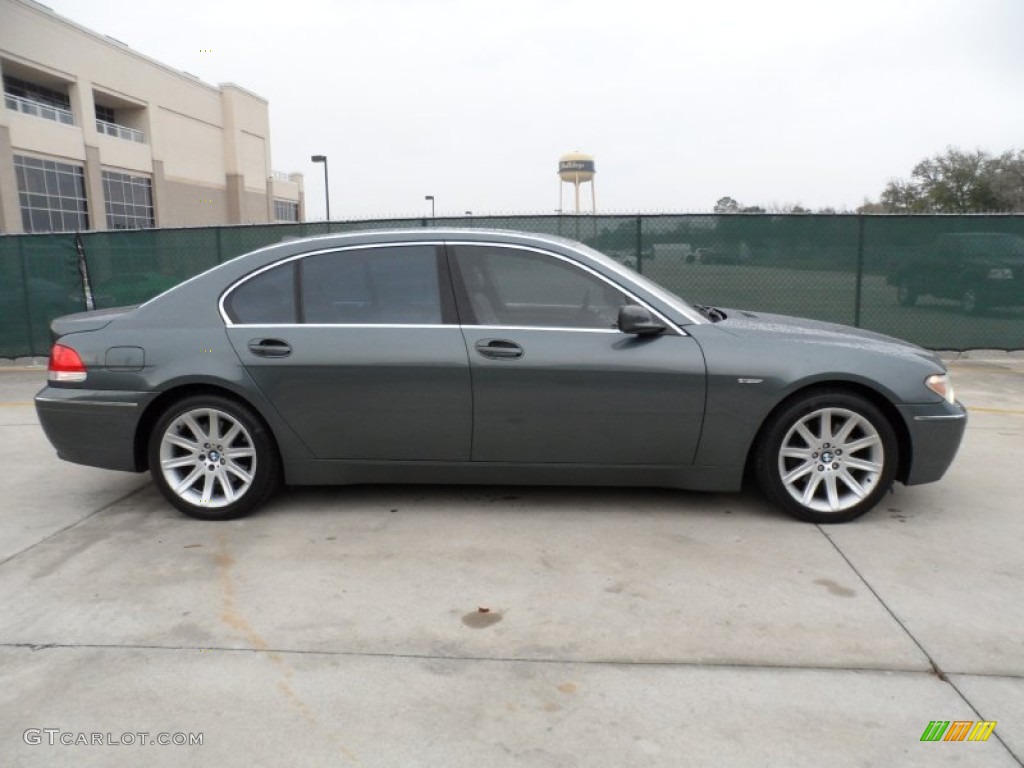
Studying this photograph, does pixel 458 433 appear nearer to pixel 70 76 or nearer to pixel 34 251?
pixel 34 251

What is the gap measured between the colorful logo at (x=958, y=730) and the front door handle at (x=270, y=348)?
346 centimetres

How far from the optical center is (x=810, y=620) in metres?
3.38

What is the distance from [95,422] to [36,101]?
4439 centimetres

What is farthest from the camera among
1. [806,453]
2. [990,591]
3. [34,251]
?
[34,251]

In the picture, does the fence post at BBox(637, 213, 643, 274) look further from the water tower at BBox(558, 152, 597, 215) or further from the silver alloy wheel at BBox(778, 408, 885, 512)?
the water tower at BBox(558, 152, 597, 215)

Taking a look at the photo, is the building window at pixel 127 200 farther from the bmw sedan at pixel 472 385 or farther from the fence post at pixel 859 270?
the bmw sedan at pixel 472 385

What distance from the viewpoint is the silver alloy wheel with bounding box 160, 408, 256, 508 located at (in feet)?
15.1

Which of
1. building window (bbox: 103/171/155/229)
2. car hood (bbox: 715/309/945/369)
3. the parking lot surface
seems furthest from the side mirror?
building window (bbox: 103/171/155/229)

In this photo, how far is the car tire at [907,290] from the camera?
9786 millimetres

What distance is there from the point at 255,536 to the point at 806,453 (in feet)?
9.98

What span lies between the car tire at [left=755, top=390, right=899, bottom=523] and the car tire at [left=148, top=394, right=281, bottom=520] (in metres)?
2.81

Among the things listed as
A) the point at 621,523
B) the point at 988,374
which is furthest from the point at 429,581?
the point at 988,374

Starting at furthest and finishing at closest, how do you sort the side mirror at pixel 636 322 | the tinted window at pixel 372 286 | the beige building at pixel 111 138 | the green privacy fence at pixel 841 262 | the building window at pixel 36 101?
the beige building at pixel 111 138 < the building window at pixel 36 101 < the green privacy fence at pixel 841 262 < the tinted window at pixel 372 286 < the side mirror at pixel 636 322

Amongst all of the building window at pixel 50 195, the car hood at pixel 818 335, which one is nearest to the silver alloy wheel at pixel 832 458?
the car hood at pixel 818 335
